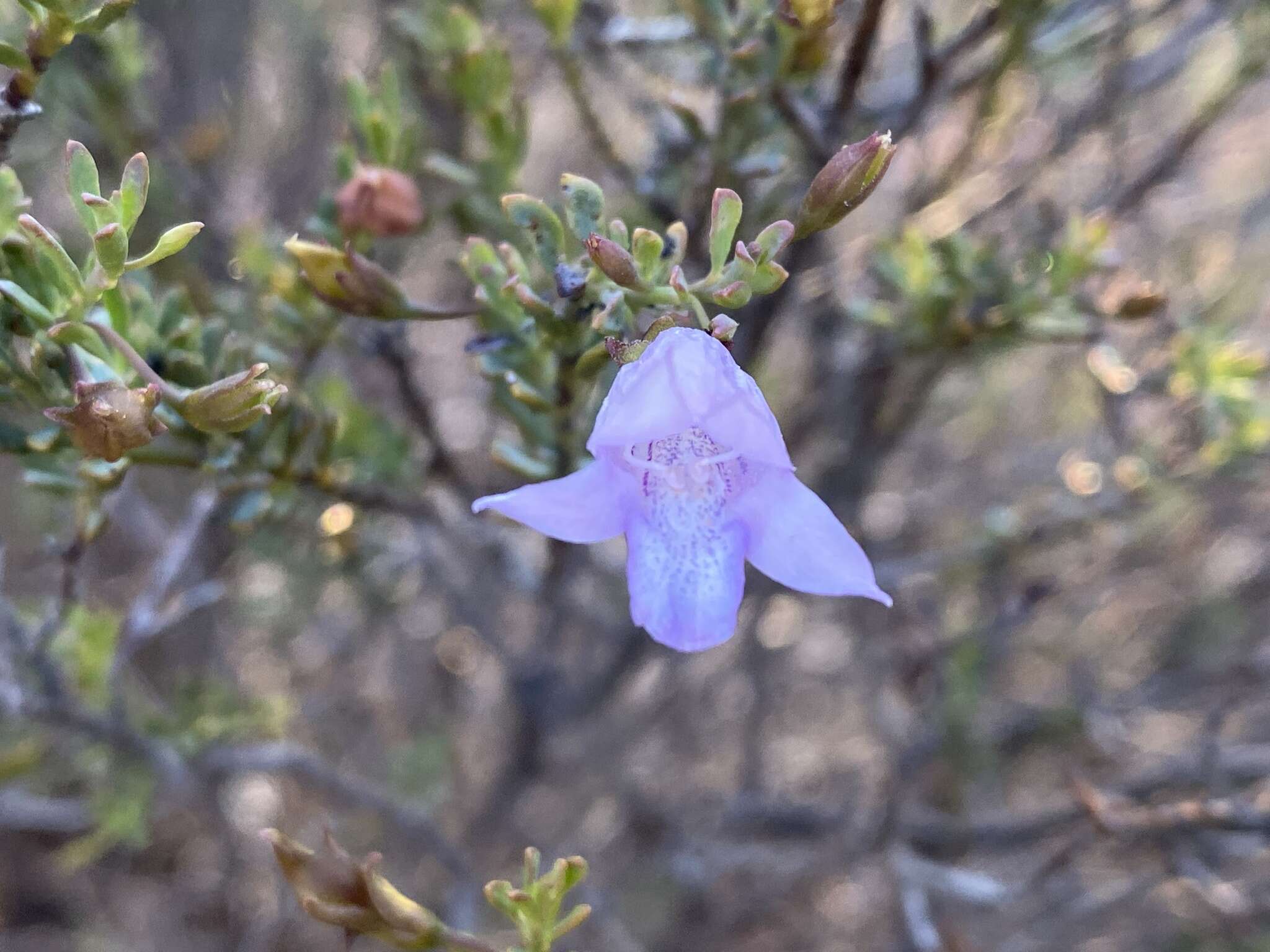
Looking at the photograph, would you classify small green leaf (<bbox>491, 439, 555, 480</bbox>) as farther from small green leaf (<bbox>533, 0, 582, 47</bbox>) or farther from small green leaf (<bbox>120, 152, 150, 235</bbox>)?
small green leaf (<bbox>533, 0, 582, 47</bbox>)

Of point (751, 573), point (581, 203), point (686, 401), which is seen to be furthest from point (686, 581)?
point (751, 573)

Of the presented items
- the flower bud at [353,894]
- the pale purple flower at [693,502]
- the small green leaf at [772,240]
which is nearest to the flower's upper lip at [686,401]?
the pale purple flower at [693,502]

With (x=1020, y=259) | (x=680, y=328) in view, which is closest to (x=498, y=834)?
(x=1020, y=259)

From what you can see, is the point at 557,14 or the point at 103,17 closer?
the point at 103,17

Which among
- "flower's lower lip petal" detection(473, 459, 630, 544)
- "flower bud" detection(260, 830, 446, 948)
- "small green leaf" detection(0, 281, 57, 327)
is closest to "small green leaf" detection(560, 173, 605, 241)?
"flower's lower lip petal" detection(473, 459, 630, 544)

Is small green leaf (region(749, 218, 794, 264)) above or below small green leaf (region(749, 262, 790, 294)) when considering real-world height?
above

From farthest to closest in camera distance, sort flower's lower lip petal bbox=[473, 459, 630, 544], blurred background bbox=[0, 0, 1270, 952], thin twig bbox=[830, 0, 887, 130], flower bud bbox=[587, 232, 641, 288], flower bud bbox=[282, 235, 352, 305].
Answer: blurred background bbox=[0, 0, 1270, 952], thin twig bbox=[830, 0, 887, 130], flower bud bbox=[282, 235, 352, 305], flower's lower lip petal bbox=[473, 459, 630, 544], flower bud bbox=[587, 232, 641, 288]

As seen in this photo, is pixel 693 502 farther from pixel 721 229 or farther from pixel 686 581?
pixel 721 229
